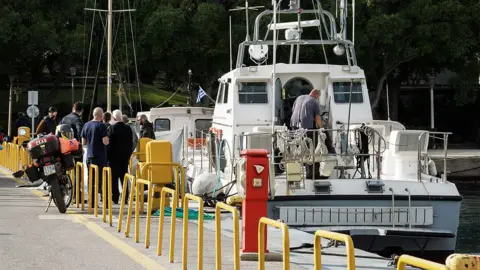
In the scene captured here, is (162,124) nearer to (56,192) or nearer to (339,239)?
(56,192)

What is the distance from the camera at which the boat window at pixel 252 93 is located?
2116cm

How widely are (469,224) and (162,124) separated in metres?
10.9

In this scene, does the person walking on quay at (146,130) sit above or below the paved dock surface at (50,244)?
above

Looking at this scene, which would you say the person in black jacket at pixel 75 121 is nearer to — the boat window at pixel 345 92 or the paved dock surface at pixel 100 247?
the paved dock surface at pixel 100 247

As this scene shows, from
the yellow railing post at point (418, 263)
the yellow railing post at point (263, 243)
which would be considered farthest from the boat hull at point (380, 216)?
the yellow railing post at point (418, 263)

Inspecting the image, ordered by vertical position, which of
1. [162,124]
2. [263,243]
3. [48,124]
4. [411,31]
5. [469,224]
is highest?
[411,31]

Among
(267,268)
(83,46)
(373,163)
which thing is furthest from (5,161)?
(267,268)

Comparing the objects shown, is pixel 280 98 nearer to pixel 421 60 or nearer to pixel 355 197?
pixel 355 197

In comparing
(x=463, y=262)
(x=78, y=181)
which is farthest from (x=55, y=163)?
(x=463, y=262)

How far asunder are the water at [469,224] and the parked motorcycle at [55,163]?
841cm

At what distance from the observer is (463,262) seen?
5.56 metres

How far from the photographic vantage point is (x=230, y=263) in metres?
11.4

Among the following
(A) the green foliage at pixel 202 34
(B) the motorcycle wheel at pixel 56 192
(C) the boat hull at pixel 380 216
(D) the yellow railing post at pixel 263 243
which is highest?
(A) the green foliage at pixel 202 34

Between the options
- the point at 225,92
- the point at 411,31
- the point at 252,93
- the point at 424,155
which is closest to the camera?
the point at 424,155
